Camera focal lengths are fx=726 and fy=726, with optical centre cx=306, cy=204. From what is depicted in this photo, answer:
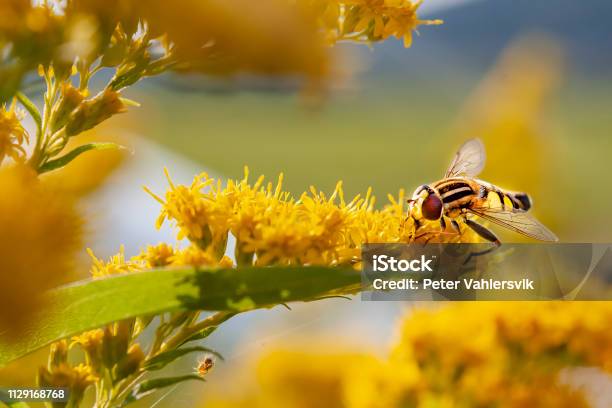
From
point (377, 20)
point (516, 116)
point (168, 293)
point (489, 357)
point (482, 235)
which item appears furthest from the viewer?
point (516, 116)

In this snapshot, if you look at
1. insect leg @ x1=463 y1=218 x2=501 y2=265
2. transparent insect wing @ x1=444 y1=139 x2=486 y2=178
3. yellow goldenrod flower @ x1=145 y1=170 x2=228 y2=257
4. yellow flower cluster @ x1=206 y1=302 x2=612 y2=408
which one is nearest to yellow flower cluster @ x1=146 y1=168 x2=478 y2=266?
yellow goldenrod flower @ x1=145 y1=170 x2=228 y2=257

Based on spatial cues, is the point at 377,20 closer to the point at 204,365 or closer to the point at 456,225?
the point at 456,225

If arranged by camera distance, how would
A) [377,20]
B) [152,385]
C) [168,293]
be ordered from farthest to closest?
[377,20], [152,385], [168,293]

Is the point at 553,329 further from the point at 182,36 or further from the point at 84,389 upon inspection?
the point at 182,36

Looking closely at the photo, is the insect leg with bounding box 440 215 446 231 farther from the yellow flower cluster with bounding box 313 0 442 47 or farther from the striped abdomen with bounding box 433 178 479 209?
the yellow flower cluster with bounding box 313 0 442 47

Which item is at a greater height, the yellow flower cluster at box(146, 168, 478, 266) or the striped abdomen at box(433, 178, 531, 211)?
the striped abdomen at box(433, 178, 531, 211)

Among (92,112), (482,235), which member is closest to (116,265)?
(92,112)
